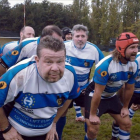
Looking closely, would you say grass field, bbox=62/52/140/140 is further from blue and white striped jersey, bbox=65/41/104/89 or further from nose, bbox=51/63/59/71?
nose, bbox=51/63/59/71

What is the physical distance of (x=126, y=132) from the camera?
396cm

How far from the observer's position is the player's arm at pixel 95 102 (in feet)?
12.3

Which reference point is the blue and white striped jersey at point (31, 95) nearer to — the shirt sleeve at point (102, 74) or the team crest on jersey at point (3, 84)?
the team crest on jersey at point (3, 84)

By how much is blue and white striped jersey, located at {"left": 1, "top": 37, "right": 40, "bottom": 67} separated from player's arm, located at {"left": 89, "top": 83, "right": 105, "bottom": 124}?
1.30 meters

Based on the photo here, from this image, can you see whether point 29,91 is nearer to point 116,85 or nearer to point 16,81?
point 16,81

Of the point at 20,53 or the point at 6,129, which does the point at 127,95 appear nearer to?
the point at 20,53

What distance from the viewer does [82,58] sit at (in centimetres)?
495

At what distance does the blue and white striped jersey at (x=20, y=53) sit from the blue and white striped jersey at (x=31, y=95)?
1.33 m

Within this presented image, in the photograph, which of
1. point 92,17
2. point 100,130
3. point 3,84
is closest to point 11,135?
point 3,84

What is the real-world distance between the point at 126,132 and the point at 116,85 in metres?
0.84

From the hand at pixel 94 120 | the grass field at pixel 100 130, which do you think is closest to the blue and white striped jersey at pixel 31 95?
the hand at pixel 94 120

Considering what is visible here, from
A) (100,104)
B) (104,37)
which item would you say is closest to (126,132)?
(100,104)

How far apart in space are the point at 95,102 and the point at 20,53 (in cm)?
151

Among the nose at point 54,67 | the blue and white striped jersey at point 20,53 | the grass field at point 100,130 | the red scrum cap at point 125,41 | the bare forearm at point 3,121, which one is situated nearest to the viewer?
the nose at point 54,67
